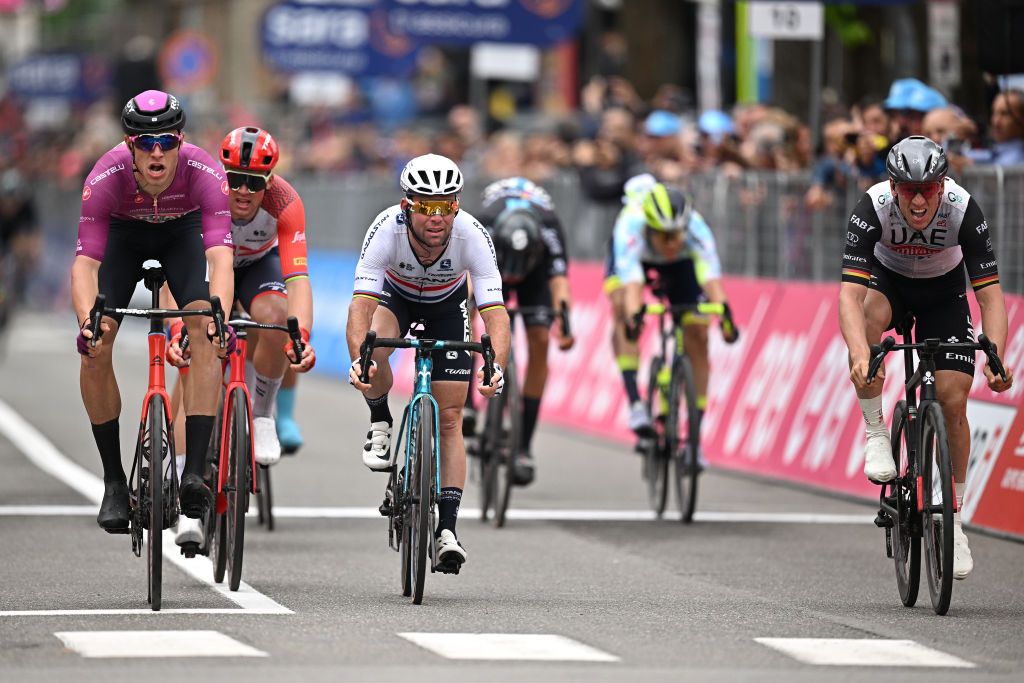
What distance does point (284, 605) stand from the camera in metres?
10.5

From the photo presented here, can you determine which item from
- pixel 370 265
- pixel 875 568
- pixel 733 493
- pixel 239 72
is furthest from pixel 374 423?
pixel 239 72

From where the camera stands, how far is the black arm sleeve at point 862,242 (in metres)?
10.9

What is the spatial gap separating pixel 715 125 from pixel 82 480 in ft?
22.4

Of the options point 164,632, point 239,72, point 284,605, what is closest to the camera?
point 164,632

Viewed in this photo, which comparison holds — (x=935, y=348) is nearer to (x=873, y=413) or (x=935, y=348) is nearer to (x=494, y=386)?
(x=873, y=413)

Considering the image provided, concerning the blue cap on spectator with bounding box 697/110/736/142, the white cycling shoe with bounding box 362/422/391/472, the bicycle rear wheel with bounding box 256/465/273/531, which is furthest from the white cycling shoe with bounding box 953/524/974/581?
the blue cap on spectator with bounding box 697/110/736/142

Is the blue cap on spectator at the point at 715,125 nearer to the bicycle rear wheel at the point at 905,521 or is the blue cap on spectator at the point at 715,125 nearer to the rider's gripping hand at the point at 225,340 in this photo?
the bicycle rear wheel at the point at 905,521

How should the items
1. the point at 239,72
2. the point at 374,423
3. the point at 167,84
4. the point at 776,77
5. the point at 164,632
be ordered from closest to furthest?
1. the point at 164,632
2. the point at 374,423
3. the point at 776,77
4. the point at 167,84
5. the point at 239,72

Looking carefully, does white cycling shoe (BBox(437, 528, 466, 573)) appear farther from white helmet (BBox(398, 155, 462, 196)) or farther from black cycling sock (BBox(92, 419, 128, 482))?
white helmet (BBox(398, 155, 462, 196))

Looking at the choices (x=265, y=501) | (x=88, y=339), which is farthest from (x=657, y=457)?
(x=88, y=339)

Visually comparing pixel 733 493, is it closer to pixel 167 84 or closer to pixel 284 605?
pixel 284 605

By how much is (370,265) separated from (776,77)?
12194mm

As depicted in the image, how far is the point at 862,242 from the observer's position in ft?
35.8

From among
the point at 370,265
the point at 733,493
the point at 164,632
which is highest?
the point at 370,265
